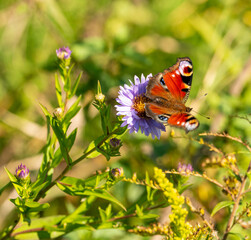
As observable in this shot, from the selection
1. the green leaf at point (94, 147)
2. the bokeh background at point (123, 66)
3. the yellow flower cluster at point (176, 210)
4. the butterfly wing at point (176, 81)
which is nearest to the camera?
the yellow flower cluster at point (176, 210)

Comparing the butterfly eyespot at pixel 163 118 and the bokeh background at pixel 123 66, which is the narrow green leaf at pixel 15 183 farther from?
the bokeh background at pixel 123 66

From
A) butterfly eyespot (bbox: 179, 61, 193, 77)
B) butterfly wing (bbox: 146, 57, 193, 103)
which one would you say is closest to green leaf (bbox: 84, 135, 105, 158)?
butterfly wing (bbox: 146, 57, 193, 103)

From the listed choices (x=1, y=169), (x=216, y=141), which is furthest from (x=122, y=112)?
(x=1, y=169)

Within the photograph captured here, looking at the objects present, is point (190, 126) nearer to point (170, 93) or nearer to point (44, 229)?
point (170, 93)

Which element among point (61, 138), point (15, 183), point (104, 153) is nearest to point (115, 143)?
point (104, 153)

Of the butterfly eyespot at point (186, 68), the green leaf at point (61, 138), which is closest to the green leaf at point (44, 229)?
the green leaf at point (61, 138)

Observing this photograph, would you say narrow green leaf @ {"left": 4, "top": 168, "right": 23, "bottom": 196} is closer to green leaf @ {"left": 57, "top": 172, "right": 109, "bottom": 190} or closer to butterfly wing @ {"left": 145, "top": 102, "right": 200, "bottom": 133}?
green leaf @ {"left": 57, "top": 172, "right": 109, "bottom": 190}
